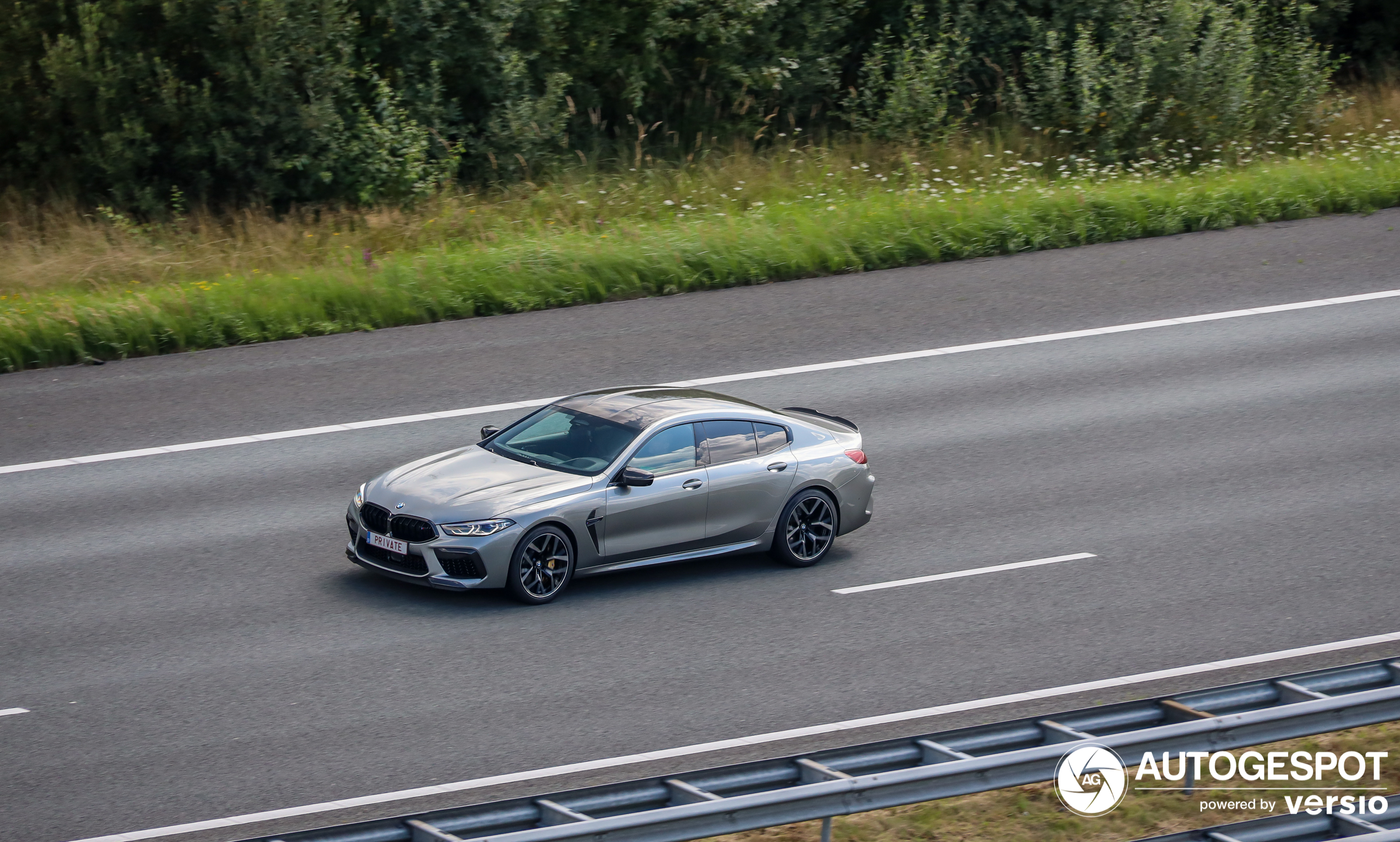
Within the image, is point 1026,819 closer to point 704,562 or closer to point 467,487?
point 704,562

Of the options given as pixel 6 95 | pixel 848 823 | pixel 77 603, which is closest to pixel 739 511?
pixel 848 823

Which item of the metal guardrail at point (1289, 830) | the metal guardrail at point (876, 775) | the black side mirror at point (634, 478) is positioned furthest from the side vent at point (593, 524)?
the metal guardrail at point (1289, 830)

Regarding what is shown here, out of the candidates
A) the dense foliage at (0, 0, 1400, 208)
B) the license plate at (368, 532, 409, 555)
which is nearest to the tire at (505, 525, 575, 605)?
the license plate at (368, 532, 409, 555)

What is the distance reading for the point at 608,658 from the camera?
10.2m

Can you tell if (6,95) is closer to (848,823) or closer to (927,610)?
(927,610)

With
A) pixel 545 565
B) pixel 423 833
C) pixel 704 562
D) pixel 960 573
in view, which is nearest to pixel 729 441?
pixel 704 562

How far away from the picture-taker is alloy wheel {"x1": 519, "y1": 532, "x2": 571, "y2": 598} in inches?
432

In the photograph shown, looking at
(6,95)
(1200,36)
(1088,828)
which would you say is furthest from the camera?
(1200,36)

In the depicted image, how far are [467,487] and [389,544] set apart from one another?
2.31ft

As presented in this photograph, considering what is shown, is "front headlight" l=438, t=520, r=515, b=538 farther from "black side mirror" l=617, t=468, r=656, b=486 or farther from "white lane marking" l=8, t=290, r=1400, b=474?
"white lane marking" l=8, t=290, r=1400, b=474

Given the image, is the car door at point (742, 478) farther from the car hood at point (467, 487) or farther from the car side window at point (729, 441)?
the car hood at point (467, 487)

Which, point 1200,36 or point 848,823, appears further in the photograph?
point 1200,36

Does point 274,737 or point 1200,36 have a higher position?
point 1200,36

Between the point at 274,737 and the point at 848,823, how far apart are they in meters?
3.48
